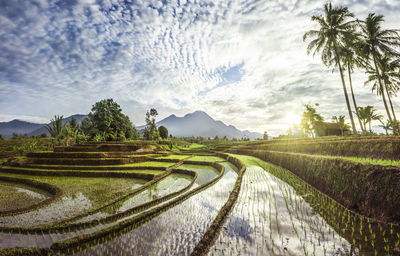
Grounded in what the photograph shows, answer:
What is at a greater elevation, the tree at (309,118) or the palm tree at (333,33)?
the palm tree at (333,33)

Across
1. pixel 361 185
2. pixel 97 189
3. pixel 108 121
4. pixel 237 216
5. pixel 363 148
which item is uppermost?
pixel 108 121

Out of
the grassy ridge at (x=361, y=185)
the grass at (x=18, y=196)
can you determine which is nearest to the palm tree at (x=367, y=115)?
the grassy ridge at (x=361, y=185)

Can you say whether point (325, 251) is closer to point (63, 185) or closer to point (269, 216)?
point (269, 216)

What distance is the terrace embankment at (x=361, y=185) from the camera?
3871 mm

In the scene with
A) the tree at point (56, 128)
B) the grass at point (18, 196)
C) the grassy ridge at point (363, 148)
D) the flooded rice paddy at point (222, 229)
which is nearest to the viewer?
the flooded rice paddy at point (222, 229)

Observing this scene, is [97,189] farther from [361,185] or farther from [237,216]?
[361,185]

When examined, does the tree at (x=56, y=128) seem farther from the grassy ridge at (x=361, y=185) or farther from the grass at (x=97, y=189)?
the grassy ridge at (x=361, y=185)

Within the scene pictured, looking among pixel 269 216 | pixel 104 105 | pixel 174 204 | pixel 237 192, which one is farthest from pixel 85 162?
pixel 104 105

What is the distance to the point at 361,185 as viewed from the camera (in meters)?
4.72

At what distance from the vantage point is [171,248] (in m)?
3.72

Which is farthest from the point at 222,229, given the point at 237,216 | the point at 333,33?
the point at 333,33

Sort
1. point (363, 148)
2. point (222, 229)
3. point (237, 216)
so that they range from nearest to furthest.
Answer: point (222, 229) < point (237, 216) < point (363, 148)

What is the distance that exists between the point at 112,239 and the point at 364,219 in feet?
22.0

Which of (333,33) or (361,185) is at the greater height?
(333,33)
